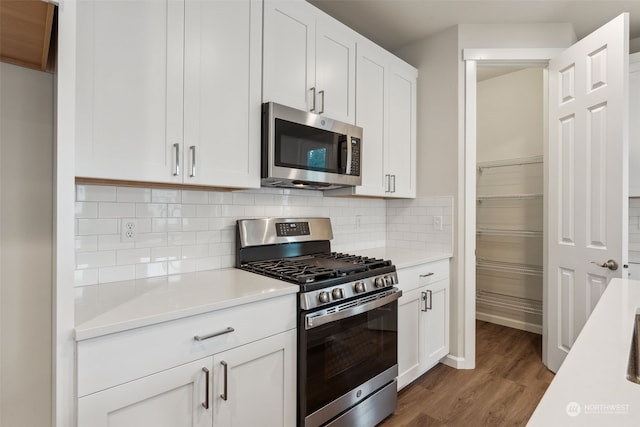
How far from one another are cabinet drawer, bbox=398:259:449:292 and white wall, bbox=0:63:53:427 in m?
1.77

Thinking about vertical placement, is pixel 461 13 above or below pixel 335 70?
above

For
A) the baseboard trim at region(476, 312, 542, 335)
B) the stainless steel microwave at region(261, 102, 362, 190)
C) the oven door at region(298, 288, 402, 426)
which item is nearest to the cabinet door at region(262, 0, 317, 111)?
the stainless steel microwave at region(261, 102, 362, 190)

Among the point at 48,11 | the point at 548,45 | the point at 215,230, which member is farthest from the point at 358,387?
the point at 548,45

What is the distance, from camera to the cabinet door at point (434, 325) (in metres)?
2.36

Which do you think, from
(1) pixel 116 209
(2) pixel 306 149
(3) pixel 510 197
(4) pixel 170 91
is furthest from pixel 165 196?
(3) pixel 510 197

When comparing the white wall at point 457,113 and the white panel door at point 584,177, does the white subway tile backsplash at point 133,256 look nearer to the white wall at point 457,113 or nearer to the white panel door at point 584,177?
the white wall at point 457,113

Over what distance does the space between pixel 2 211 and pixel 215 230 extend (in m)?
0.88

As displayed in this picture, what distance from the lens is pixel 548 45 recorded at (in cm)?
257

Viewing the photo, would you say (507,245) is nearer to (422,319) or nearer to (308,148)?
(422,319)

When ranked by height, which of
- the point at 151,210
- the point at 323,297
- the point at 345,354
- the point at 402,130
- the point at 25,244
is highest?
the point at 402,130

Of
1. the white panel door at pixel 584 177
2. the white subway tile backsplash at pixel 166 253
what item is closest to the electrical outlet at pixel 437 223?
the white panel door at pixel 584 177

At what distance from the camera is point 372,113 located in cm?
241

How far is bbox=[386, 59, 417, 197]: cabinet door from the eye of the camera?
2.60 m

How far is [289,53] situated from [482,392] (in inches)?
96.3
